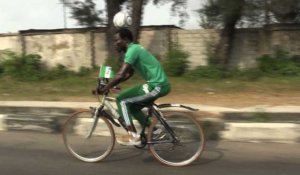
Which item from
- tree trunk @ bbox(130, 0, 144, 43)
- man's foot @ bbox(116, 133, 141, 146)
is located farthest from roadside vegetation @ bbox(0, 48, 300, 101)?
man's foot @ bbox(116, 133, 141, 146)

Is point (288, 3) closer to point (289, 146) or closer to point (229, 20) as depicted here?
point (229, 20)

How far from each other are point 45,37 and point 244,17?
7992mm

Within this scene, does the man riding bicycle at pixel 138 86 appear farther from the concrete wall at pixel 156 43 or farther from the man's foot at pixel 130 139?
the concrete wall at pixel 156 43

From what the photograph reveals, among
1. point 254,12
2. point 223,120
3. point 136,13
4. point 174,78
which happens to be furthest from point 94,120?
point 136,13

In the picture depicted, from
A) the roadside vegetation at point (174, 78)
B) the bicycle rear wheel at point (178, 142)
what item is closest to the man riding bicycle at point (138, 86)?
the bicycle rear wheel at point (178, 142)

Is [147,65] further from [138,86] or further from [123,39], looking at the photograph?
[123,39]

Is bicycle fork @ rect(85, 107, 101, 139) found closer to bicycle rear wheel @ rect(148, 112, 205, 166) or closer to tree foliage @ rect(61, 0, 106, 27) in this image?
bicycle rear wheel @ rect(148, 112, 205, 166)

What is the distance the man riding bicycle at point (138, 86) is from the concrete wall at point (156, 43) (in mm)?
11084

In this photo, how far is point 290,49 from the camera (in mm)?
17219

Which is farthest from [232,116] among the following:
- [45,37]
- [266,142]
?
[45,37]

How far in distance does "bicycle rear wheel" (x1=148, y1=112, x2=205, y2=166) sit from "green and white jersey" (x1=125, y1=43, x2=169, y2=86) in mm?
467

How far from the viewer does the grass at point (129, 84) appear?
1334cm

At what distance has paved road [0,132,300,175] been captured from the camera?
6.68 metres

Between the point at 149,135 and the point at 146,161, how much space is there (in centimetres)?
44
